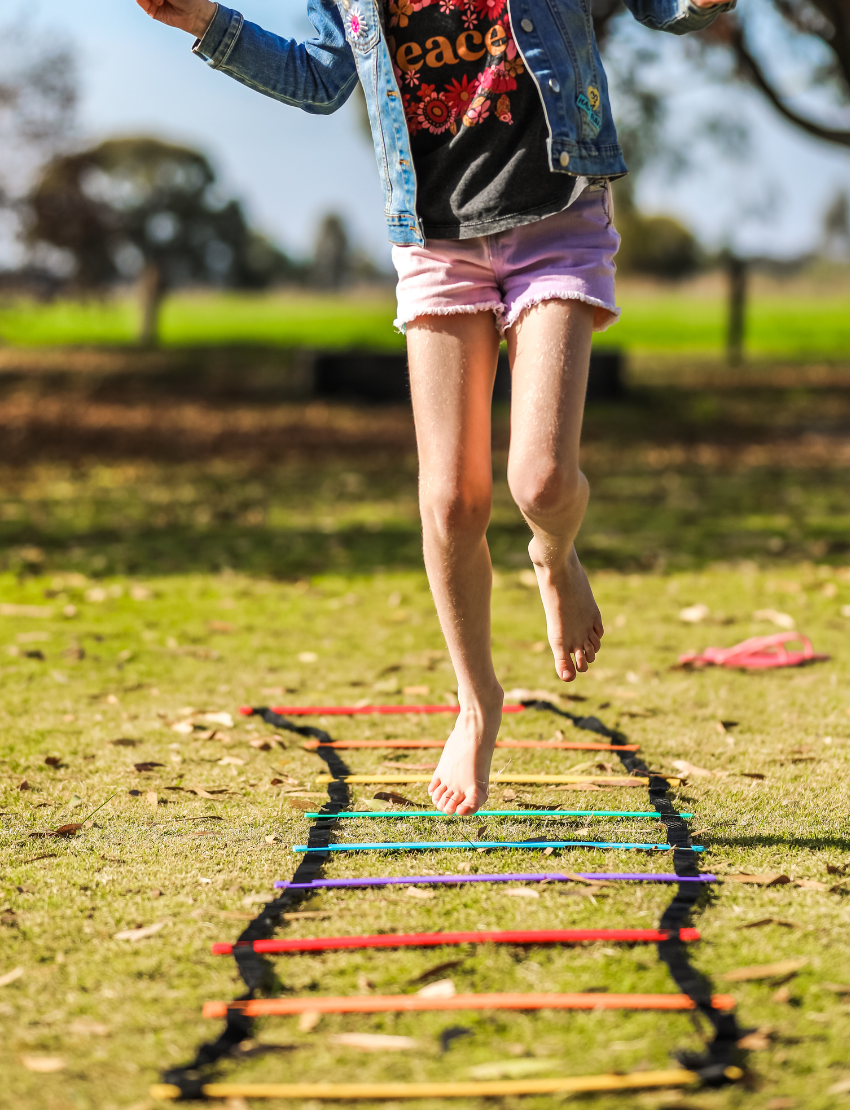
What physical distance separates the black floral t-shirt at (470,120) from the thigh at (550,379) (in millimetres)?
205

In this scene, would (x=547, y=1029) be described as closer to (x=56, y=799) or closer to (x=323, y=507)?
(x=56, y=799)

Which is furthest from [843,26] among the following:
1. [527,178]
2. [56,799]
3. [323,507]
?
[56,799]

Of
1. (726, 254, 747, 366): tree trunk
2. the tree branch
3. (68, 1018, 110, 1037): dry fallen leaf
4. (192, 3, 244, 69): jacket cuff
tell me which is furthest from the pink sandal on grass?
(726, 254, 747, 366): tree trunk

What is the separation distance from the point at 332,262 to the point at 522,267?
147 ft

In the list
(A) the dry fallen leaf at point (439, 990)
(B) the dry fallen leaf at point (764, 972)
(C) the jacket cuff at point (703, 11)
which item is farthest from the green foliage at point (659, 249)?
(A) the dry fallen leaf at point (439, 990)

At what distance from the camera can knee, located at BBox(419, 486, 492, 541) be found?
8.20 feet

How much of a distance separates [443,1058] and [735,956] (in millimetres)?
583

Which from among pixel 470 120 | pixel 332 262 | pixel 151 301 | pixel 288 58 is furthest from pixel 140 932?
pixel 332 262

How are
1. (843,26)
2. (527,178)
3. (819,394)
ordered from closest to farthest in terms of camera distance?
(527,178), (843,26), (819,394)

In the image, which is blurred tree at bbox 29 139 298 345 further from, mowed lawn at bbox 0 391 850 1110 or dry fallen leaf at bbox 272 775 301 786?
dry fallen leaf at bbox 272 775 301 786

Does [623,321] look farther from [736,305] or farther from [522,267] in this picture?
[522,267]

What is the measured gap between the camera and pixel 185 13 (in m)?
2.52

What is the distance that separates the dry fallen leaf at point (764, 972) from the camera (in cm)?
190

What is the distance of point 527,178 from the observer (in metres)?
2.38
